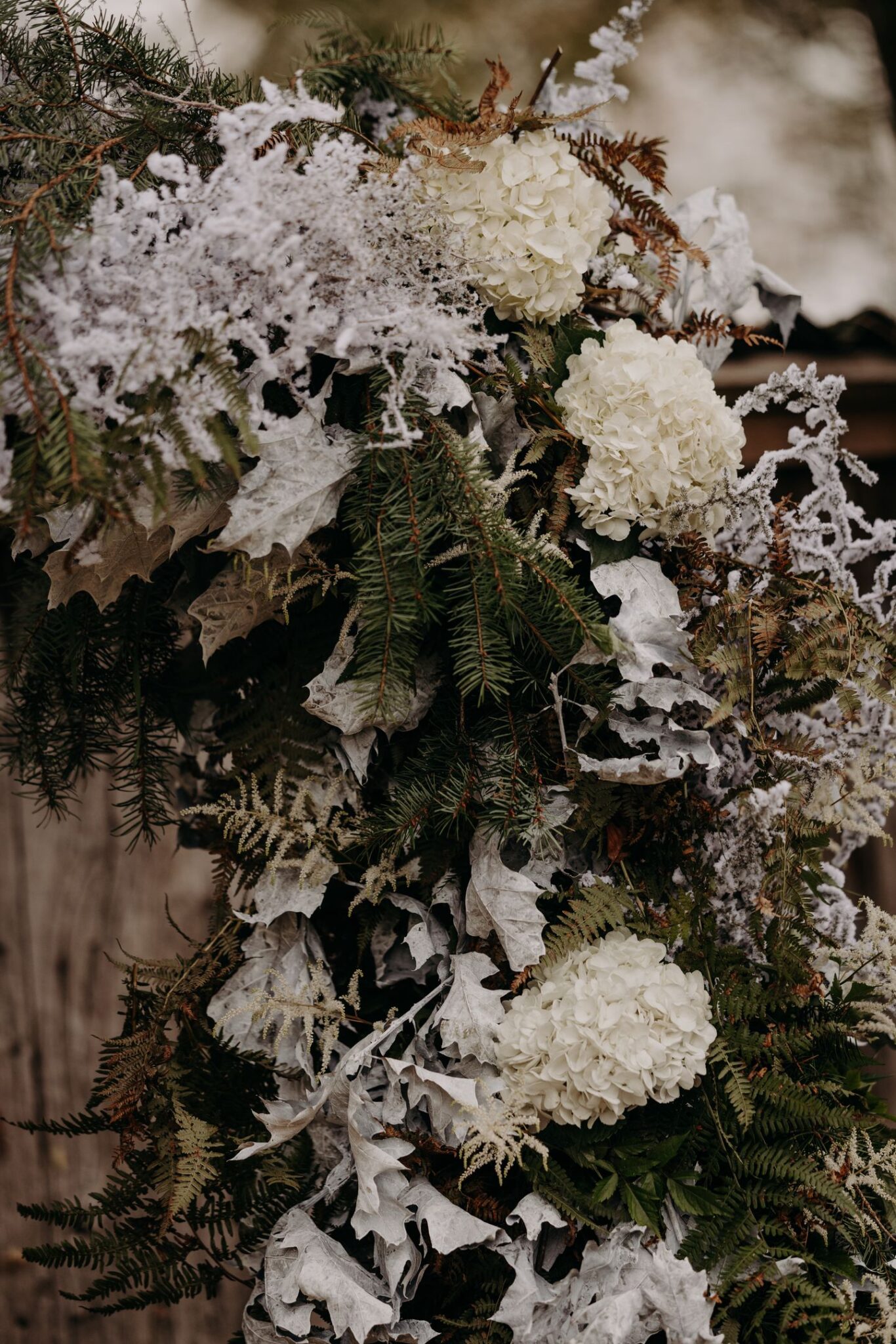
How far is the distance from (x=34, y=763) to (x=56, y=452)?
569mm

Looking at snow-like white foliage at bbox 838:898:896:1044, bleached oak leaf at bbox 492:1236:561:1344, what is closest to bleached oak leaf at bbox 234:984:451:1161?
bleached oak leaf at bbox 492:1236:561:1344

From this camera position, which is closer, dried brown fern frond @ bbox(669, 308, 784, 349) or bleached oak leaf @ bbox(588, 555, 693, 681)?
bleached oak leaf @ bbox(588, 555, 693, 681)

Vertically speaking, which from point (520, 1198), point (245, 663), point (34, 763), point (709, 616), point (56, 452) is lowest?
point (520, 1198)

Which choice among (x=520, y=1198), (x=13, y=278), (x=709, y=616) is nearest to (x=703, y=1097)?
(x=520, y=1198)

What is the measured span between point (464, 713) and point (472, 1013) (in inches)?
11.7

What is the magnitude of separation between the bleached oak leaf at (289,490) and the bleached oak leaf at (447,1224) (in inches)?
→ 25.0

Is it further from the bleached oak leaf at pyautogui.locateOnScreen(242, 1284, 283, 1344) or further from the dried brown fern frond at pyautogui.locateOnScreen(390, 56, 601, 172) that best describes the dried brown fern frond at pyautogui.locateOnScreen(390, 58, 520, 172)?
the bleached oak leaf at pyautogui.locateOnScreen(242, 1284, 283, 1344)

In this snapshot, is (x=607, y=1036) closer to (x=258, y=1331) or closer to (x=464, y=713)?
(x=464, y=713)

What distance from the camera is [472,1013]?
912 millimetres

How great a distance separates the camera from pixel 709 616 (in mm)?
945

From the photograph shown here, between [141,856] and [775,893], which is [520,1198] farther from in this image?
[141,856]

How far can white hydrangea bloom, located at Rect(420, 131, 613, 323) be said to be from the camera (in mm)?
934

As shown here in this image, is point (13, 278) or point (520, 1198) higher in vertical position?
point (13, 278)

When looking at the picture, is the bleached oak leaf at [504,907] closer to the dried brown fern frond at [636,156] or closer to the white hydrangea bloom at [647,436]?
the white hydrangea bloom at [647,436]
